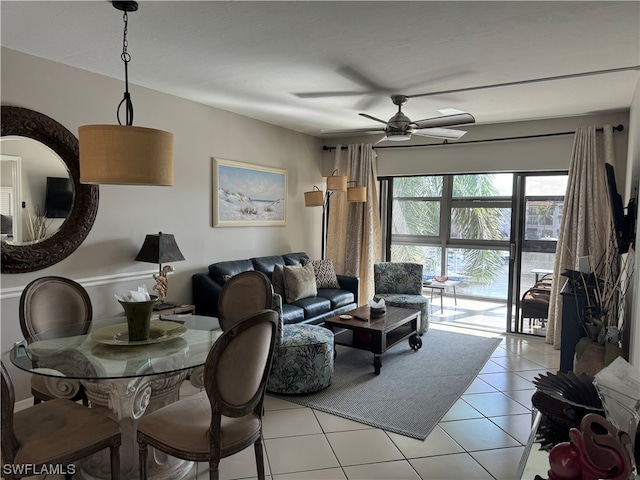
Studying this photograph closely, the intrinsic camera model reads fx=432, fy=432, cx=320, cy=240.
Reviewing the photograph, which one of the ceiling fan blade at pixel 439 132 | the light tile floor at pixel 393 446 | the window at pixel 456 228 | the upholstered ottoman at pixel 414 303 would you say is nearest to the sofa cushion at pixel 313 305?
the upholstered ottoman at pixel 414 303

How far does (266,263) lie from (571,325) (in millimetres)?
3208

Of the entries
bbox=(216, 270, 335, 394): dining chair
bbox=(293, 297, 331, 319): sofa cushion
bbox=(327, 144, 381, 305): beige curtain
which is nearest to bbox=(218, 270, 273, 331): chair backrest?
bbox=(216, 270, 335, 394): dining chair

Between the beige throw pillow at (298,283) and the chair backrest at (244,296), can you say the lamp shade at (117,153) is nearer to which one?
the chair backrest at (244,296)

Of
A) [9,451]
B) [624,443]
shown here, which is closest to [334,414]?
[9,451]

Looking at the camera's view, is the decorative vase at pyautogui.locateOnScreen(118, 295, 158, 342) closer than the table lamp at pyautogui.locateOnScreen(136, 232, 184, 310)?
Yes

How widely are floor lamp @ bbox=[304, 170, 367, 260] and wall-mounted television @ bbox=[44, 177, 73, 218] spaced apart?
2.93 metres

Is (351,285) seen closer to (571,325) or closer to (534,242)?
(534,242)

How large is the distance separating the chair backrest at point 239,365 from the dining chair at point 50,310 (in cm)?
108

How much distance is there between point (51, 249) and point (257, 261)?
2.28 metres

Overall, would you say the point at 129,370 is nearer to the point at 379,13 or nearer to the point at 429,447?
the point at 429,447

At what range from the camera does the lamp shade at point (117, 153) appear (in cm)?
194

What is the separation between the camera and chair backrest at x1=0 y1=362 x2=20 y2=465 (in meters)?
1.69

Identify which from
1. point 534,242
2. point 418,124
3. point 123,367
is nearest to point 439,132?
point 418,124

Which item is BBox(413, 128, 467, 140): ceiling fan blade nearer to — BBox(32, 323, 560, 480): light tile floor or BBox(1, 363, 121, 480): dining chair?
BBox(32, 323, 560, 480): light tile floor
